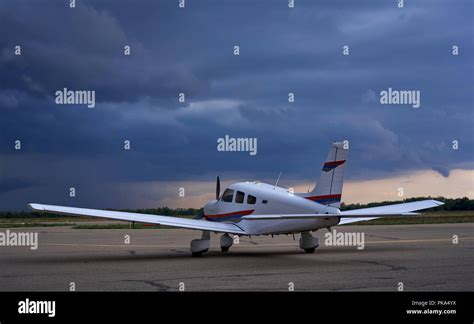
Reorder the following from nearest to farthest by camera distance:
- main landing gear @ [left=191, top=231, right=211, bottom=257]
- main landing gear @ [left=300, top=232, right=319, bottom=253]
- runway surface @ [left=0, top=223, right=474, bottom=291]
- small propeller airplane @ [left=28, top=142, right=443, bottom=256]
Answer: runway surface @ [left=0, top=223, right=474, bottom=291] → small propeller airplane @ [left=28, top=142, right=443, bottom=256] → main landing gear @ [left=191, top=231, right=211, bottom=257] → main landing gear @ [left=300, top=232, right=319, bottom=253]

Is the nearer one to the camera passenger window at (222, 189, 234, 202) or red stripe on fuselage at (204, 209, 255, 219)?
red stripe on fuselage at (204, 209, 255, 219)

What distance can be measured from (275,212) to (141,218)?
450 cm

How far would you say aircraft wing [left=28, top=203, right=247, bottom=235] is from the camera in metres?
20.1

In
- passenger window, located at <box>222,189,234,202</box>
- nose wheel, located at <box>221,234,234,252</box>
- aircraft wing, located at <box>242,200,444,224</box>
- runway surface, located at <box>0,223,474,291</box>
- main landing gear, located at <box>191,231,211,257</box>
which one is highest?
passenger window, located at <box>222,189,234,202</box>

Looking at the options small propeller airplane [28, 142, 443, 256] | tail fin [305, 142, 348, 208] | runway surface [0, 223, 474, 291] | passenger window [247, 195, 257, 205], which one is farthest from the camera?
passenger window [247, 195, 257, 205]

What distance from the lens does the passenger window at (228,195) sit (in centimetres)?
2389

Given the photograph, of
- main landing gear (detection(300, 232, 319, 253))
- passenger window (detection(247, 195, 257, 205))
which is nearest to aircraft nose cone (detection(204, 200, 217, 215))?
passenger window (detection(247, 195, 257, 205))

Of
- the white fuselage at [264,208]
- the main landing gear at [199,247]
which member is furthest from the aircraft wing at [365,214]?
the main landing gear at [199,247]

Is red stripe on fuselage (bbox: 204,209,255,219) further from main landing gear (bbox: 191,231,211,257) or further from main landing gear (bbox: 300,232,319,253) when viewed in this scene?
main landing gear (bbox: 300,232,319,253)

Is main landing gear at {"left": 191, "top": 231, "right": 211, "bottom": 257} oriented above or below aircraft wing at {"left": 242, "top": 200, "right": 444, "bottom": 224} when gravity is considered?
below

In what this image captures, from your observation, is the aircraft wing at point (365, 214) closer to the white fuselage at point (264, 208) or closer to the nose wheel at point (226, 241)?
the white fuselage at point (264, 208)

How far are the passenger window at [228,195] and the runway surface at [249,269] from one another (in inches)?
79.5

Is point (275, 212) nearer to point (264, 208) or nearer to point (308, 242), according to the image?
point (264, 208)
